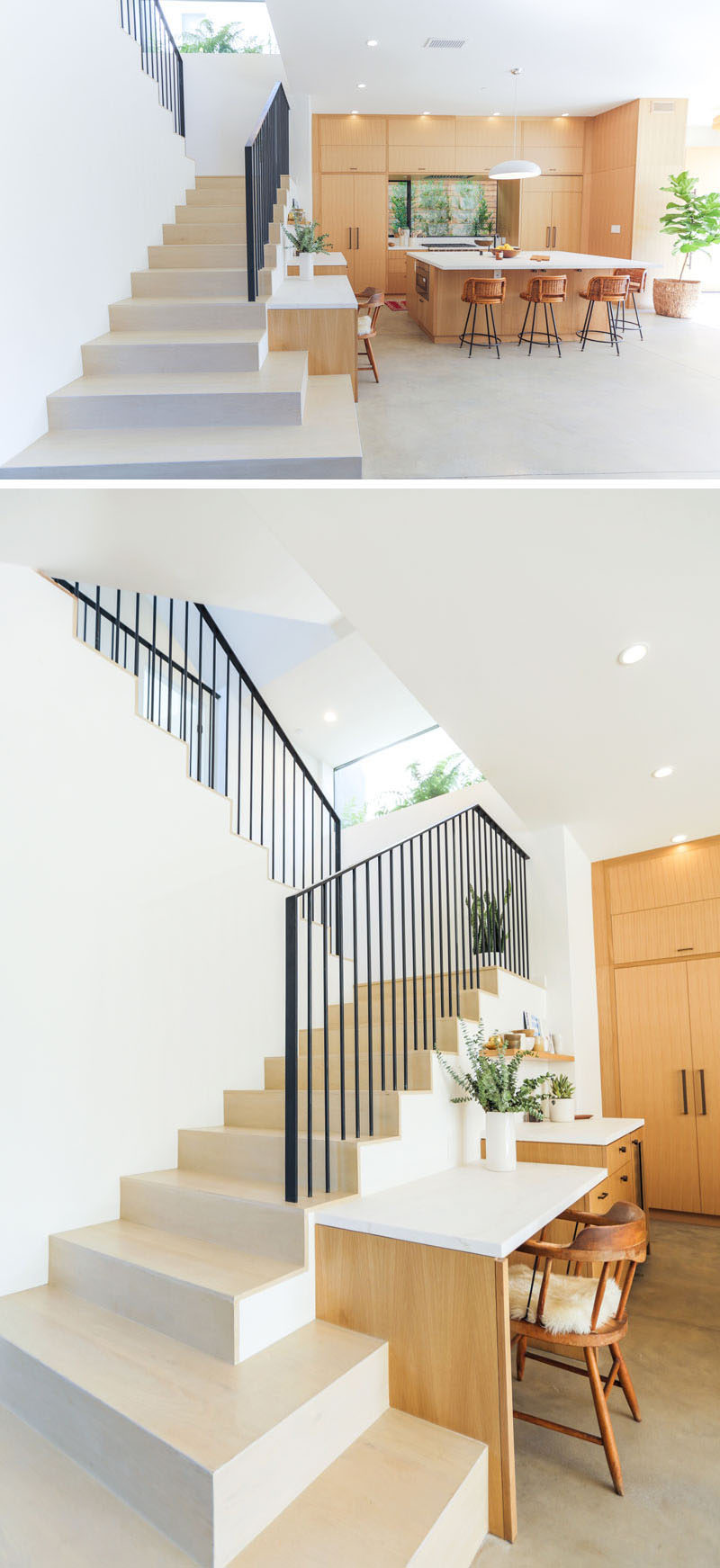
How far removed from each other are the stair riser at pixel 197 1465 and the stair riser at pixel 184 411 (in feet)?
12.7

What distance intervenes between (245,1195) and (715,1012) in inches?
195

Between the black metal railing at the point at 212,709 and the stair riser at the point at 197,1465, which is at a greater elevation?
the black metal railing at the point at 212,709

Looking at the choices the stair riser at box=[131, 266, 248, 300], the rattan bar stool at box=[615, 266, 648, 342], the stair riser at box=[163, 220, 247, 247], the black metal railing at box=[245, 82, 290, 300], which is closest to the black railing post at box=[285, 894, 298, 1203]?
the black metal railing at box=[245, 82, 290, 300]

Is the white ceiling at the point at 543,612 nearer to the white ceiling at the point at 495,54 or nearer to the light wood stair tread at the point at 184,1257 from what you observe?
the light wood stair tread at the point at 184,1257

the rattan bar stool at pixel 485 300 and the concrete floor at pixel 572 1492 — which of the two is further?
the rattan bar stool at pixel 485 300

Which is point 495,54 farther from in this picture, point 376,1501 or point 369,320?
point 376,1501

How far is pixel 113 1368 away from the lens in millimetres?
2547

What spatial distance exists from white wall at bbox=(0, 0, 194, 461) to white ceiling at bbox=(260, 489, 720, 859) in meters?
1.79

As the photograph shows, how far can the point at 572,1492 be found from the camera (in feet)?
8.95

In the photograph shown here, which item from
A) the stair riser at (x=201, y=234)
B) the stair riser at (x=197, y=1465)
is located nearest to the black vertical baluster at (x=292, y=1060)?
the stair riser at (x=197, y=1465)

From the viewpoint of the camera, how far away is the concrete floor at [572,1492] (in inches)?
82.8

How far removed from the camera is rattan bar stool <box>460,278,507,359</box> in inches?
317

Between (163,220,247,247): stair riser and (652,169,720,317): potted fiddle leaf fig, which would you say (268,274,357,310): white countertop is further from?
(652,169,720,317): potted fiddle leaf fig

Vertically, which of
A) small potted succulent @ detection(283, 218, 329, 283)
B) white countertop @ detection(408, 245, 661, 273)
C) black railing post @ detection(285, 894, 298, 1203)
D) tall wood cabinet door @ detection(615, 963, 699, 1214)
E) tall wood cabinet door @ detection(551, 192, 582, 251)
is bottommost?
tall wood cabinet door @ detection(615, 963, 699, 1214)
